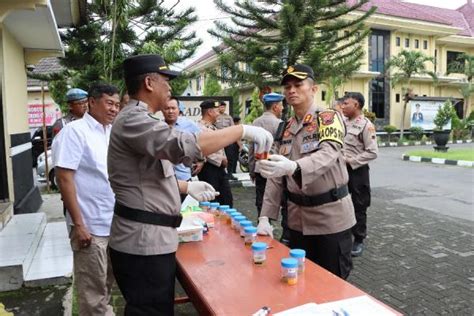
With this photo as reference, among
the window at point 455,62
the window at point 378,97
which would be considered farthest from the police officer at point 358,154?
the window at point 455,62

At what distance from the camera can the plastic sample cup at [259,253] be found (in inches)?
78.4

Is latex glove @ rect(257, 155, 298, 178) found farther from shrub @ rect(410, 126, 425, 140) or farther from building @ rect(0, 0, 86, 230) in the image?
shrub @ rect(410, 126, 425, 140)

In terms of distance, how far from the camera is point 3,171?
194 inches

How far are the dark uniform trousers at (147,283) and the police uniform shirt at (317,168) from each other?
86 cm

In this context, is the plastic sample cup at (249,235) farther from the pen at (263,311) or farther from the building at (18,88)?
the building at (18,88)

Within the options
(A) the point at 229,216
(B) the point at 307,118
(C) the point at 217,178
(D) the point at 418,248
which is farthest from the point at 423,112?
(B) the point at 307,118

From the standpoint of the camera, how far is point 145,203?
5.53 ft

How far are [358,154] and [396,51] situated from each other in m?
22.7

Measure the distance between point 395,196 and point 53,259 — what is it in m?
6.04

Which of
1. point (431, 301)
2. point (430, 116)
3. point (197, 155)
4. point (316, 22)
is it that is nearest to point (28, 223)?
point (197, 155)

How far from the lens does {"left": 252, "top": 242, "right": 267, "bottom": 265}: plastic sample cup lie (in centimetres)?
199

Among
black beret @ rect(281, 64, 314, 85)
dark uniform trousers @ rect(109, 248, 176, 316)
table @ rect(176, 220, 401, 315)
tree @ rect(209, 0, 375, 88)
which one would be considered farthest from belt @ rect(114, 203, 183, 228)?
tree @ rect(209, 0, 375, 88)

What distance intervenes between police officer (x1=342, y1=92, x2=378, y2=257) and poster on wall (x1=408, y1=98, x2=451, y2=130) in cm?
2071

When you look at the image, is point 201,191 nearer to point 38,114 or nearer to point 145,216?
point 145,216
